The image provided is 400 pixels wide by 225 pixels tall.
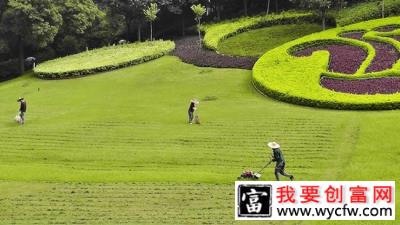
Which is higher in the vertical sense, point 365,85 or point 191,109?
point 365,85

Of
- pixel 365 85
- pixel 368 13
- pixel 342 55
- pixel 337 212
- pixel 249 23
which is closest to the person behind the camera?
pixel 337 212

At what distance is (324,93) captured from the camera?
37.1 meters

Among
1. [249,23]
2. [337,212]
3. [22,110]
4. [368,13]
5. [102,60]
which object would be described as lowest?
[337,212]

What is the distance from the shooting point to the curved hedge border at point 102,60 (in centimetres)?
5259

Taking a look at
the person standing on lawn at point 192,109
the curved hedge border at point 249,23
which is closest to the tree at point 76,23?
the curved hedge border at point 249,23

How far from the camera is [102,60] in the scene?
55.8m

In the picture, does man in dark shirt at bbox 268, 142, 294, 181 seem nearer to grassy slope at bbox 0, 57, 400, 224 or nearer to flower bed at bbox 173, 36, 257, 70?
grassy slope at bbox 0, 57, 400, 224

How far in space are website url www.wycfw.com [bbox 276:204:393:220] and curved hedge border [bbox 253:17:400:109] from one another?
16808 mm

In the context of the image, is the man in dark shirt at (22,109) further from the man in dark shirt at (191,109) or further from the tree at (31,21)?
the tree at (31,21)

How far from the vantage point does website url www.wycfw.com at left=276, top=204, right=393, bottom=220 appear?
18.5m

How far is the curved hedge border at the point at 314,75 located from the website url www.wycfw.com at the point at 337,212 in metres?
16.8

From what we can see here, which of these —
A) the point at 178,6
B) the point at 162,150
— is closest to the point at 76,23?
the point at 178,6

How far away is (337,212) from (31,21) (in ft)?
150

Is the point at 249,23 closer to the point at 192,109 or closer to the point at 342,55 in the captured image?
the point at 342,55
